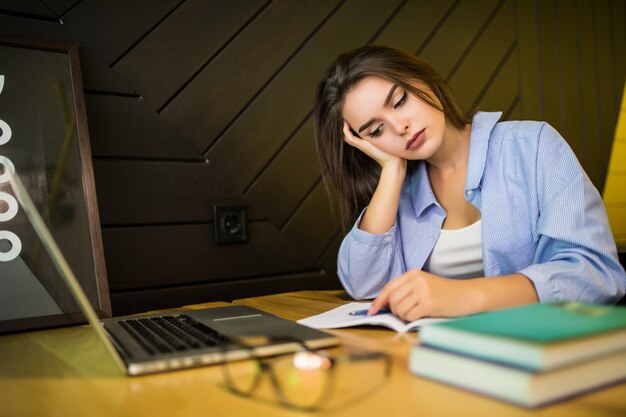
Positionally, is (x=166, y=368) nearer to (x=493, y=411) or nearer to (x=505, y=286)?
(x=493, y=411)

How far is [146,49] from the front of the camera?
145 cm

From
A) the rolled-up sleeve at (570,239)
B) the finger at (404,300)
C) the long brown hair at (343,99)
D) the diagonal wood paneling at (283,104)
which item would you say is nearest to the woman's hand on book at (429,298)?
the finger at (404,300)

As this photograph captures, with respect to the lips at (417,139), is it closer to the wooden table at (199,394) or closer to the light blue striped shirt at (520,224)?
the light blue striped shirt at (520,224)

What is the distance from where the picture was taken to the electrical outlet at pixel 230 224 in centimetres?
152

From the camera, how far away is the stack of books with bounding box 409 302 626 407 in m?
0.46

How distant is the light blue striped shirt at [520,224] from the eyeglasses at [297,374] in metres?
0.41

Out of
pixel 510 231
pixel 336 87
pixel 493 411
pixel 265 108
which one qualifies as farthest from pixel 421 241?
pixel 493 411

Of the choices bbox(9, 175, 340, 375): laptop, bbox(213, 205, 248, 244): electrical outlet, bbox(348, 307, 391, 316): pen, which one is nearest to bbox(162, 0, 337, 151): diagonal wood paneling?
bbox(213, 205, 248, 244): electrical outlet

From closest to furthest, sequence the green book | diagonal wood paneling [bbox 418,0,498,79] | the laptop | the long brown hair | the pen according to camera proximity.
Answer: the green book
the laptop
the pen
the long brown hair
diagonal wood paneling [bbox 418,0,498,79]

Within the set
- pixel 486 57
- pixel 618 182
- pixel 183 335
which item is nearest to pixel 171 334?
pixel 183 335

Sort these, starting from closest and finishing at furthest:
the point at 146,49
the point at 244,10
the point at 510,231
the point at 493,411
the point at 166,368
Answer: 1. the point at 493,411
2. the point at 166,368
3. the point at 510,231
4. the point at 146,49
5. the point at 244,10

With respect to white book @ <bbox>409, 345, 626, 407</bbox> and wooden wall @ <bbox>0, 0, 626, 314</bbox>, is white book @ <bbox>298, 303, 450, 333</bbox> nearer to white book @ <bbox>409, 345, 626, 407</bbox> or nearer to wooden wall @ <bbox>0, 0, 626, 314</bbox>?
white book @ <bbox>409, 345, 626, 407</bbox>

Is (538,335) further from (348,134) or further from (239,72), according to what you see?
(239,72)

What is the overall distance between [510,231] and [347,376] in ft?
2.27
